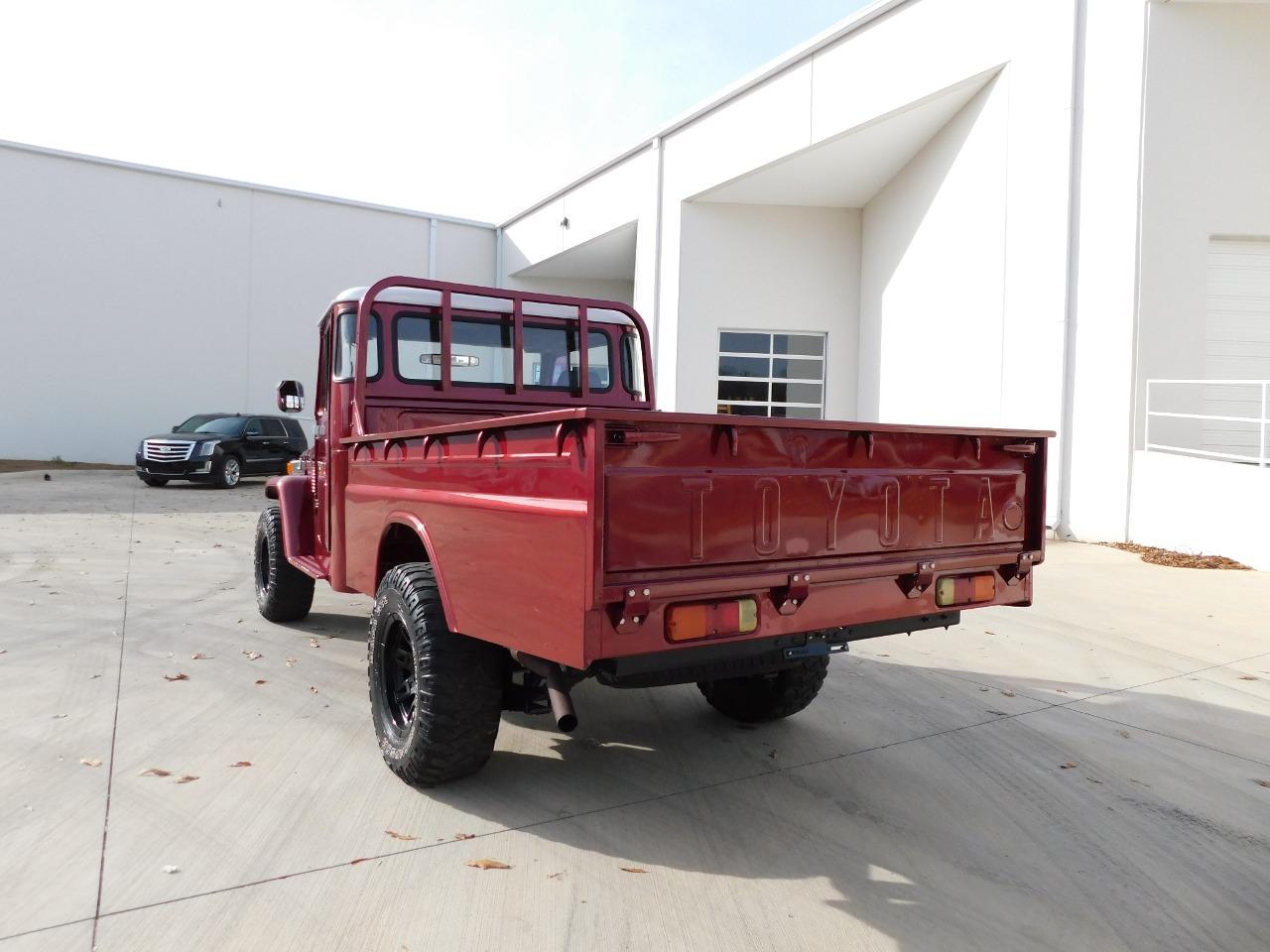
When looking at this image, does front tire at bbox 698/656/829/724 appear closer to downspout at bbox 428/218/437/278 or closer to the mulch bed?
the mulch bed

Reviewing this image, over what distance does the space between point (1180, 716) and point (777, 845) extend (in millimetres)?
2899

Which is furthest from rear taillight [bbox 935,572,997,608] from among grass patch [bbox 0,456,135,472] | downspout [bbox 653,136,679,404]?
grass patch [bbox 0,456,135,472]

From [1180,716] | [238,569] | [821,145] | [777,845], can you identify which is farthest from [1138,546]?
[238,569]

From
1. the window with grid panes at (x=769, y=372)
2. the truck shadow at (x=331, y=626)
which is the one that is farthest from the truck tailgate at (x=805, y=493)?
the window with grid panes at (x=769, y=372)

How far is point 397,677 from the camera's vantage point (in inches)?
154

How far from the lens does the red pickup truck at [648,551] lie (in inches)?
109

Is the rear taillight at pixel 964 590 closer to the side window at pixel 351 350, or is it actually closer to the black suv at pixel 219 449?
the side window at pixel 351 350

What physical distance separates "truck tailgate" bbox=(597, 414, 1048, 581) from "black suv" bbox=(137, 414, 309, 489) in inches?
661

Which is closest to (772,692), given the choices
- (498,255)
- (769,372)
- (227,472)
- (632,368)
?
(632,368)

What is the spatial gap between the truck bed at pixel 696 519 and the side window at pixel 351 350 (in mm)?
1247

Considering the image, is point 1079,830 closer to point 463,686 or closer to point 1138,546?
point 463,686

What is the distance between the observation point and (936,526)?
3.63 m

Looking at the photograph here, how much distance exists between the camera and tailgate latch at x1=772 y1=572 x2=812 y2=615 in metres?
3.13

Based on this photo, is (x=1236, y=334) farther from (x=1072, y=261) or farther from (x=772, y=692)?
(x=772, y=692)
